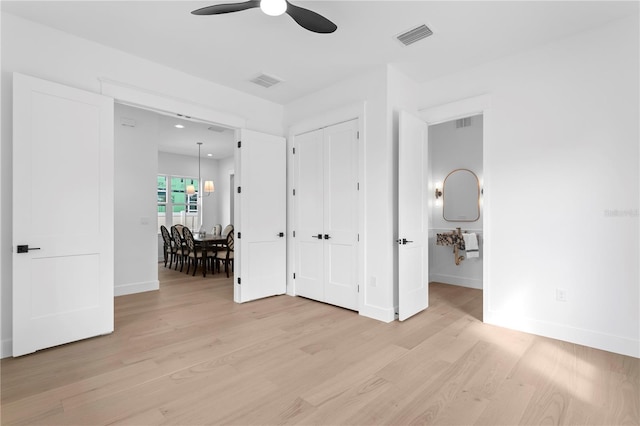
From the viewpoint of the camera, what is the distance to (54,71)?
3029 mm

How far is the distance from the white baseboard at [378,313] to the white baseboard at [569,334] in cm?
102

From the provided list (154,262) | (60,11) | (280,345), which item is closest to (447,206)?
(280,345)

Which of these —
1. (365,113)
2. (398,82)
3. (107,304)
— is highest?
(398,82)

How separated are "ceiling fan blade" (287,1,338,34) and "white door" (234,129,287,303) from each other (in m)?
2.25

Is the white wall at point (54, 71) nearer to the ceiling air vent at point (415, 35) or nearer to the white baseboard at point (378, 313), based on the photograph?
the ceiling air vent at point (415, 35)

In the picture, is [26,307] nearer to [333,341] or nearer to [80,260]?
[80,260]

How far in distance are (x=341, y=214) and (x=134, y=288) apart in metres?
3.45

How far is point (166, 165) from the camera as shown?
926 cm

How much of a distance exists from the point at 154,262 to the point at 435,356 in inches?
175

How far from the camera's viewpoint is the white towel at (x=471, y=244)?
16.7ft

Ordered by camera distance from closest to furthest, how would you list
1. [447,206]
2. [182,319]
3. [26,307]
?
[26,307] → [182,319] → [447,206]

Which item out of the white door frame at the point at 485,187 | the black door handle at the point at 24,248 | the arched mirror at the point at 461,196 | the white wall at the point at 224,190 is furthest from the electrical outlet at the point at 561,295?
the white wall at the point at 224,190

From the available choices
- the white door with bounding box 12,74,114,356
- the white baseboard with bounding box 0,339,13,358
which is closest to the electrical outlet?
the white door with bounding box 12,74,114,356

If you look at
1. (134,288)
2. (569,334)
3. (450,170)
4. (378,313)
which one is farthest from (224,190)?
(569,334)
